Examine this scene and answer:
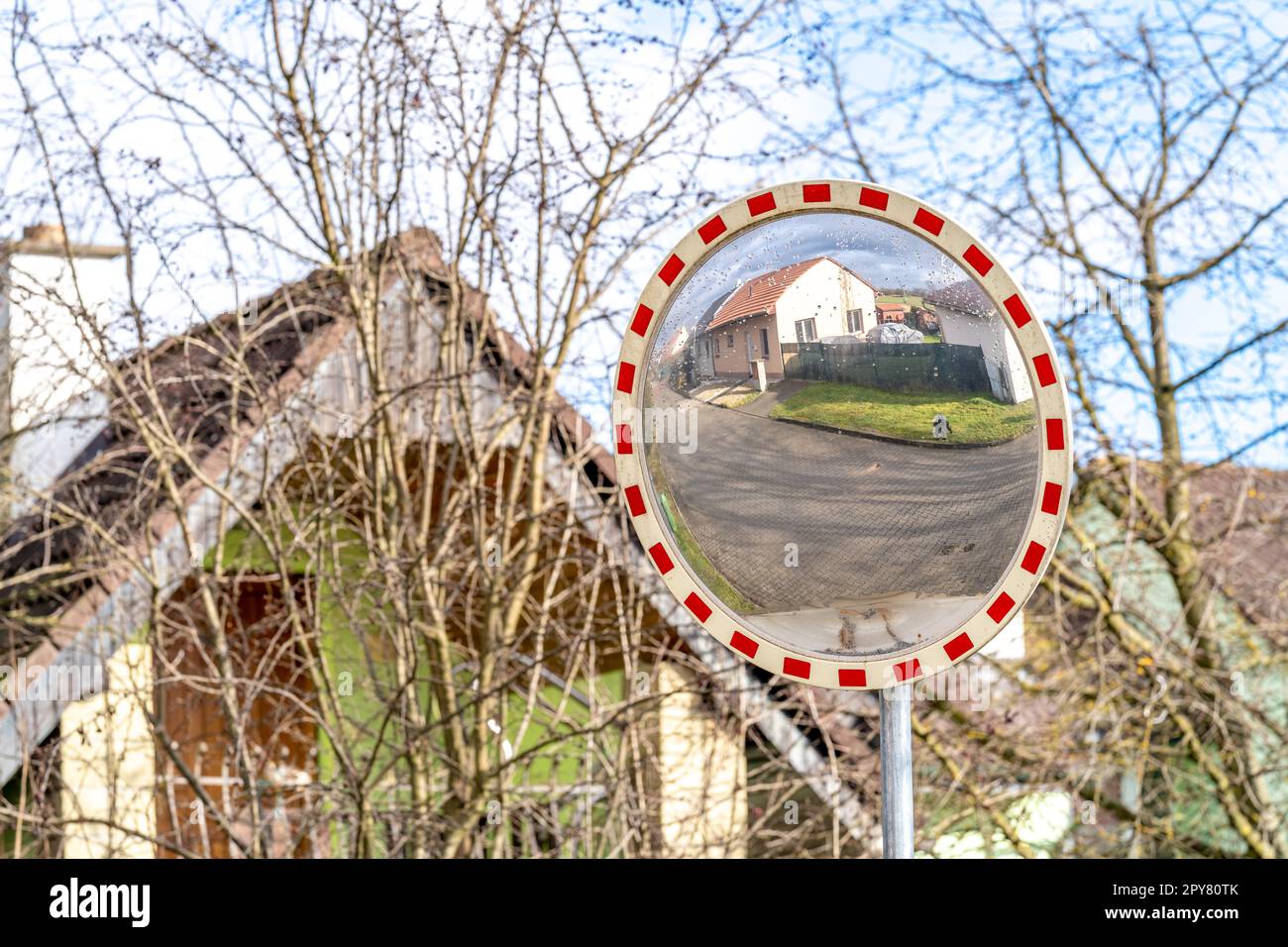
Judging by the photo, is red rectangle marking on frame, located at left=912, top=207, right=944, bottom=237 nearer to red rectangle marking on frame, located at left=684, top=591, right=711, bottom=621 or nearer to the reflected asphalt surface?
the reflected asphalt surface

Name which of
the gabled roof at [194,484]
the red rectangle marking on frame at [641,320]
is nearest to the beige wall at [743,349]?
the red rectangle marking on frame at [641,320]

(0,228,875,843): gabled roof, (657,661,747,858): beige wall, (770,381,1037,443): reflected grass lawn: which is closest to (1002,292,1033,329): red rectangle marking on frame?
(770,381,1037,443): reflected grass lawn

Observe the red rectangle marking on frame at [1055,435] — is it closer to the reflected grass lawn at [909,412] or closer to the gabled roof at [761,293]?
the reflected grass lawn at [909,412]

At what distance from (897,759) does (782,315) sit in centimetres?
72

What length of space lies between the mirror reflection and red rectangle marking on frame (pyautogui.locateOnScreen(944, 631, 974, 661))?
0.02 meters

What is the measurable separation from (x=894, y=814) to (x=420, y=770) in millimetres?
3893

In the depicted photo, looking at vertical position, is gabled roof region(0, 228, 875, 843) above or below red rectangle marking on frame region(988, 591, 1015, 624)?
above

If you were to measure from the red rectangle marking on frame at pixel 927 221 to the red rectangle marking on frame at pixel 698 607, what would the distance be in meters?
0.70

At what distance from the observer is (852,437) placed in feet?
7.21

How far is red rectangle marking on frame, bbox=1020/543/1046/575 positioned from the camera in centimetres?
208

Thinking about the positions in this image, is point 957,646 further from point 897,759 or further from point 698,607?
point 698,607

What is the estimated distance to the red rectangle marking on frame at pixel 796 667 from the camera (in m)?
2.18
